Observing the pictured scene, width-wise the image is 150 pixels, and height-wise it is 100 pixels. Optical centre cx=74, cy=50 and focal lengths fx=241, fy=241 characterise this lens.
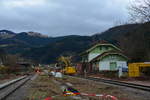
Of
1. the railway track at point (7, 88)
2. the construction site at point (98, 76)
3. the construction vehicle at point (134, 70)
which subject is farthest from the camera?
the construction vehicle at point (134, 70)

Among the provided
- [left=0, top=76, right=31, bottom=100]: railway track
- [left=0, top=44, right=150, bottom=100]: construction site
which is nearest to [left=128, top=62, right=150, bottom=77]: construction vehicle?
[left=0, top=44, right=150, bottom=100]: construction site

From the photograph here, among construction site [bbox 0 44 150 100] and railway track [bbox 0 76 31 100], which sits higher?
construction site [bbox 0 44 150 100]

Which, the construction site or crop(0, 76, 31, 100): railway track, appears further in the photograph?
the construction site

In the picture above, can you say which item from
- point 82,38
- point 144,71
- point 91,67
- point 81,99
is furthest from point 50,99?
point 82,38

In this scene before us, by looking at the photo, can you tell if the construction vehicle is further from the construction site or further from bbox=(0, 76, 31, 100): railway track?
bbox=(0, 76, 31, 100): railway track

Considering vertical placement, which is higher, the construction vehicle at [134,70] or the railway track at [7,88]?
the construction vehicle at [134,70]

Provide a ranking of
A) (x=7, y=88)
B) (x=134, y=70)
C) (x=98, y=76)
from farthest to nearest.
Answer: (x=98, y=76) → (x=134, y=70) → (x=7, y=88)

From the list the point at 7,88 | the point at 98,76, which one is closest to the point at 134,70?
the point at 98,76

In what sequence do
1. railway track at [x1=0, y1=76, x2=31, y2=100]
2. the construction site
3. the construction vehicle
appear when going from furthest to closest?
the construction vehicle
the construction site
railway track at [x1=0, y1=76, x2=31, y2=100]

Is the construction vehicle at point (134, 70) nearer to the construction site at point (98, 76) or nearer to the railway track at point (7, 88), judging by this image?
the construction site at point (98, 76)

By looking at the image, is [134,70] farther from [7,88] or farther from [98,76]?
[7,88]

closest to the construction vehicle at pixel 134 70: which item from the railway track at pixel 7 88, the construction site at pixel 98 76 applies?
the construction site at pixel 98 76

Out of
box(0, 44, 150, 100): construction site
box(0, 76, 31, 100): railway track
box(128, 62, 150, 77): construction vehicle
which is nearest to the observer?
box(0, 76, 31, 100): railway track

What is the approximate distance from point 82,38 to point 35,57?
39.2 m
